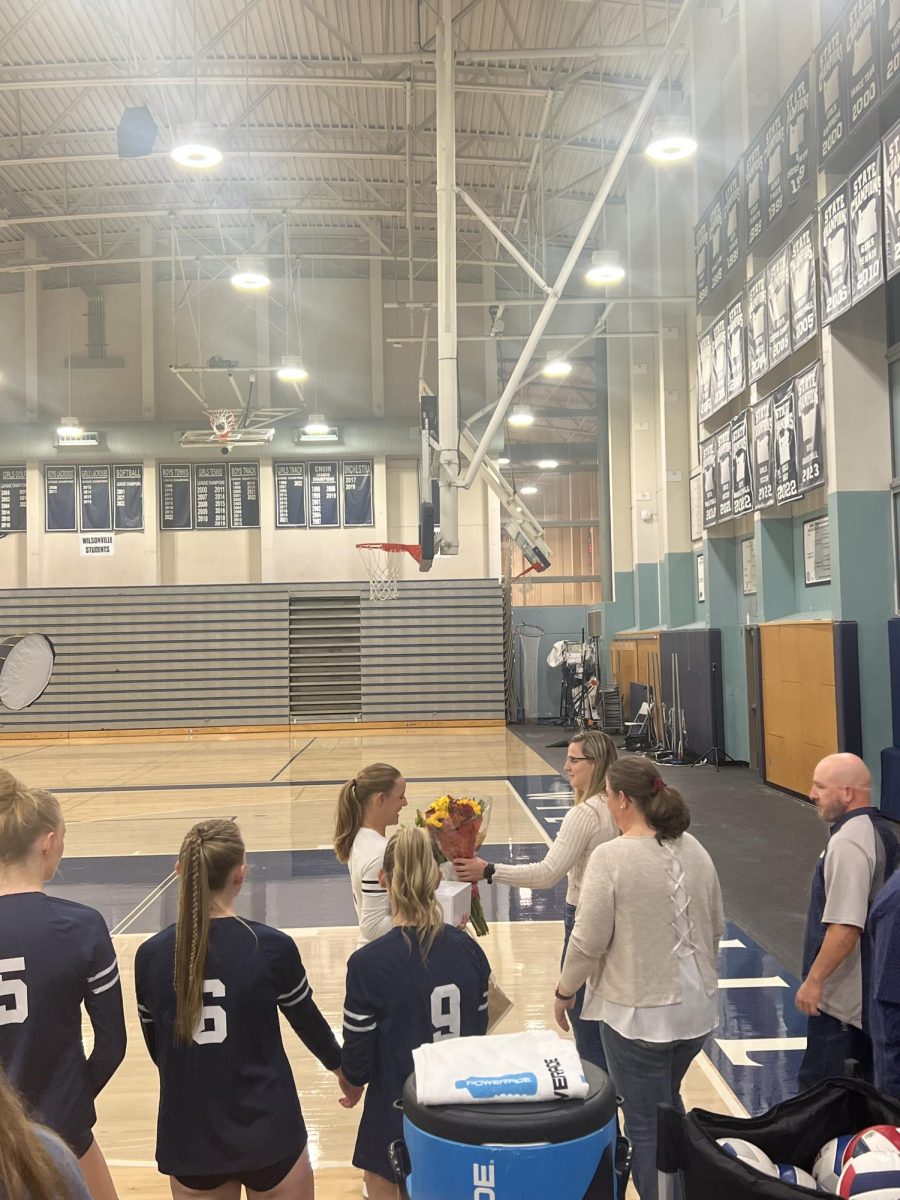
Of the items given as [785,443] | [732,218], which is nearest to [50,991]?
[785,443]

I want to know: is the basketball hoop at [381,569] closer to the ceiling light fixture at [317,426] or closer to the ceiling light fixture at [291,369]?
the ceiling light fixture at [317,426]

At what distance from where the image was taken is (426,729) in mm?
22812

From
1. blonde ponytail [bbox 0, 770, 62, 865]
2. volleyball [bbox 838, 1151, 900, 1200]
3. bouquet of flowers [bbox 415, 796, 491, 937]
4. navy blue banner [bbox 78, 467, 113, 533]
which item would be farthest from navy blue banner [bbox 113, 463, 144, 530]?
volleyball [bbox 838, 1151, 900, 1200]

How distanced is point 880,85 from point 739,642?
7.59 metres

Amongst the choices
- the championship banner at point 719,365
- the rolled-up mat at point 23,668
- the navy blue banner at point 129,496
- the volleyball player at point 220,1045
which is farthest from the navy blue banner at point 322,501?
the volleyball player at point 220,1045

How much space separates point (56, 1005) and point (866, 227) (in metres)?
8.74

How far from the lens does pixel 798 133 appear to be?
10734mm

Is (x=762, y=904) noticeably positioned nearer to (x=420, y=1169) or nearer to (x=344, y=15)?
(x=420, y=1169)

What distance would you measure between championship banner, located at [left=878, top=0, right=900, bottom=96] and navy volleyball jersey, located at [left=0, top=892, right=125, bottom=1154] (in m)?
8.61

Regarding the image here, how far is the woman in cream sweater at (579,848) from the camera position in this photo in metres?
3.58

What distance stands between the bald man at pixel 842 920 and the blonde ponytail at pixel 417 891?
1228 millimetres

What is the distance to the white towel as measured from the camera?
1800mm

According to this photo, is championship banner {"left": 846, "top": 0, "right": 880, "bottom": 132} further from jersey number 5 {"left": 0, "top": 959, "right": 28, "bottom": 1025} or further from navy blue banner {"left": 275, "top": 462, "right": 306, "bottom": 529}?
navy blue banner {"left": 275, "top": 462, "right": 306, "bottom": 529}

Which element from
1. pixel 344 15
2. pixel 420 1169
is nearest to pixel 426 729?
pixel 344 15
